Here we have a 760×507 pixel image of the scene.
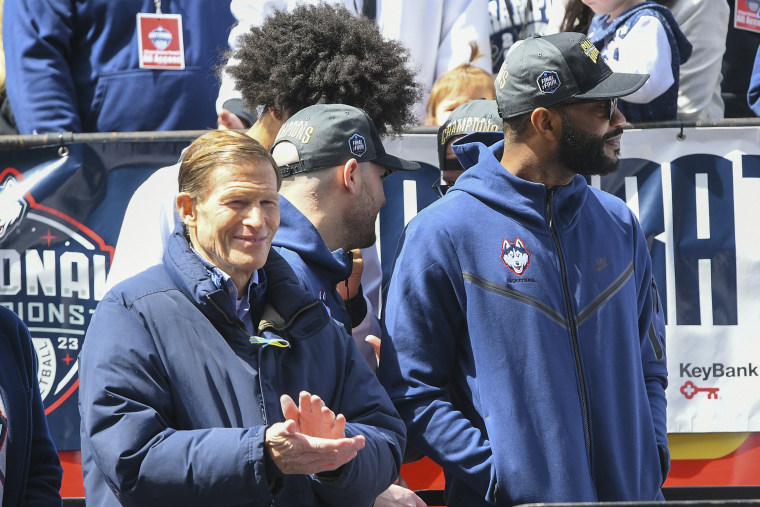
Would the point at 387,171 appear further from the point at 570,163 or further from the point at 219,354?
the point at 219,354

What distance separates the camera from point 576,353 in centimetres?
288

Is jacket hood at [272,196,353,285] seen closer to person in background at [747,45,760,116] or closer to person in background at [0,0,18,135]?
person in background at [0,0,18,135]

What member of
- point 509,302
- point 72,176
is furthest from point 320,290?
point 72,176

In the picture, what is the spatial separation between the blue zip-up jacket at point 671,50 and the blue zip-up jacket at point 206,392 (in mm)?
2562

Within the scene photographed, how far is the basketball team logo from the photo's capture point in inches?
167

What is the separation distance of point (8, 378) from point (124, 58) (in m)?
2.83

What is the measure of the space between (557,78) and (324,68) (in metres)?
1.04

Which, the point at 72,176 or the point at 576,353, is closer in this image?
the point at 576,353

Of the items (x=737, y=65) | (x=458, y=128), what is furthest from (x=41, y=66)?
(x=737, y=65)

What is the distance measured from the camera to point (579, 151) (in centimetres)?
307

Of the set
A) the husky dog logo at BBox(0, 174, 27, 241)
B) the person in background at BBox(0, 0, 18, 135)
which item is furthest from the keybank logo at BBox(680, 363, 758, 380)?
the person in background at BBox(0, 0, 18, 135)

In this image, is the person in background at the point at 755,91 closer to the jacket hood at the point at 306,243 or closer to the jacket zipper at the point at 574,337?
the jacket zipper at the point at 574,337

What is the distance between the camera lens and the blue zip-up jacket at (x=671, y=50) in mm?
4668

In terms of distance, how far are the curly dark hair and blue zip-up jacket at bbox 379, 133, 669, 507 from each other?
2.82 feet
